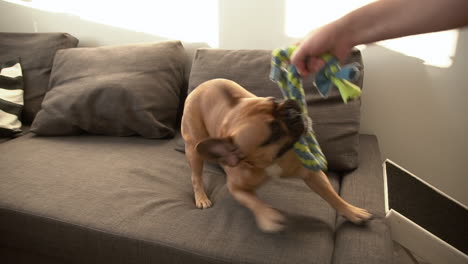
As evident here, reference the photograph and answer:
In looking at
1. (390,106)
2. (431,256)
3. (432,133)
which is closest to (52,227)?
(431,256)

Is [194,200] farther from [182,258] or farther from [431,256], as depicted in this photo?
[431,256]

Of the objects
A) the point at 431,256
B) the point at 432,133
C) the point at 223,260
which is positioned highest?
the point at 432,133

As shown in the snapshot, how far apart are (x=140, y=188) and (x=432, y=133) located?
5.03 ft

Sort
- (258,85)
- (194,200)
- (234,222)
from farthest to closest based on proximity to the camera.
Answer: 1. (258,85)
2. (194,200)
3. (234,222)

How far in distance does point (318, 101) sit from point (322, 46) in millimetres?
826

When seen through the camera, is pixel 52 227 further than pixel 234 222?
Yes

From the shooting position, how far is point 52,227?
136 centimetres

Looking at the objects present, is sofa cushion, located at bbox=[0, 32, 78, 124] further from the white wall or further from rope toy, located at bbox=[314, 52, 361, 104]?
rope toy, located at bbox=[314, 52, 361, 104]

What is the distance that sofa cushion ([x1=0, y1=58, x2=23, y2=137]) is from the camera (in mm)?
2145

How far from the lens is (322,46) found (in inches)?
33.8

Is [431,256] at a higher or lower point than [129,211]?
lower

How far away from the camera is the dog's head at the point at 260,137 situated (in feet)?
3.68

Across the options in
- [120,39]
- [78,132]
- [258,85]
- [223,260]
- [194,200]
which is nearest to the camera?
[223,260]

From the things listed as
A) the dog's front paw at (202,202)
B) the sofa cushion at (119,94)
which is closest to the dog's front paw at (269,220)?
the dog's front paw at (202,202)
